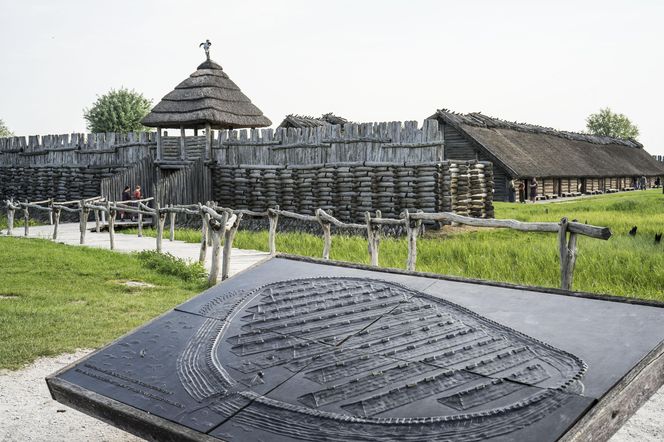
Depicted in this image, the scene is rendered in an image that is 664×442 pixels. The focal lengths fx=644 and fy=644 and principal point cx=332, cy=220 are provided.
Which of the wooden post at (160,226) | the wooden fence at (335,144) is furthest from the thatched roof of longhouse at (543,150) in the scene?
the wooden post at (160,226)

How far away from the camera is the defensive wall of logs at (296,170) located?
57.0 feet

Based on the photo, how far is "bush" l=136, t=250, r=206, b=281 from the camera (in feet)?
32.8

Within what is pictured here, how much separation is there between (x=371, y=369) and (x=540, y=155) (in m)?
33.3

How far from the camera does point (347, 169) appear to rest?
18.7 meters

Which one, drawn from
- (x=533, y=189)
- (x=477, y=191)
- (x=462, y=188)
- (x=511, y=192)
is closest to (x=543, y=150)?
(x=533, y=189)

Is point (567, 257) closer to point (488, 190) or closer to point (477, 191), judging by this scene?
point (477, 191)

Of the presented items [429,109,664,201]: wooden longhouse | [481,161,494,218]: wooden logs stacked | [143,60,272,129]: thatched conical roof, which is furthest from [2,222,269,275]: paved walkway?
[429,109,664,201]: wooden longhouse

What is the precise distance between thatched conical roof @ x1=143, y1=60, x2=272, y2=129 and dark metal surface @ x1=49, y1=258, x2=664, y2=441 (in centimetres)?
1939

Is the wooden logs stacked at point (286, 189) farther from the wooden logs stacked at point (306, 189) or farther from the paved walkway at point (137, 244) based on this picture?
the paved walkway at point (137, 244)

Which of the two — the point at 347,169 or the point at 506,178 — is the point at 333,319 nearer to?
the point at 347,169

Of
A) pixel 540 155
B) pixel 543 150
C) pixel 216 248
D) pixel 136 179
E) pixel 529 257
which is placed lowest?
pixel 529 257

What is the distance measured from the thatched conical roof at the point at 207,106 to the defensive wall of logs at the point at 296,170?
0.71m

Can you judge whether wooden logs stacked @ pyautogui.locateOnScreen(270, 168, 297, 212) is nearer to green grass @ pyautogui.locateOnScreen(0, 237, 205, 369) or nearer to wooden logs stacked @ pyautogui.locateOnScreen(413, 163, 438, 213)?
wooden logs stacked @ pyautogui.locateOnScreen(413, 163, 438, 213)

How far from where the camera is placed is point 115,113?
2012 inches
